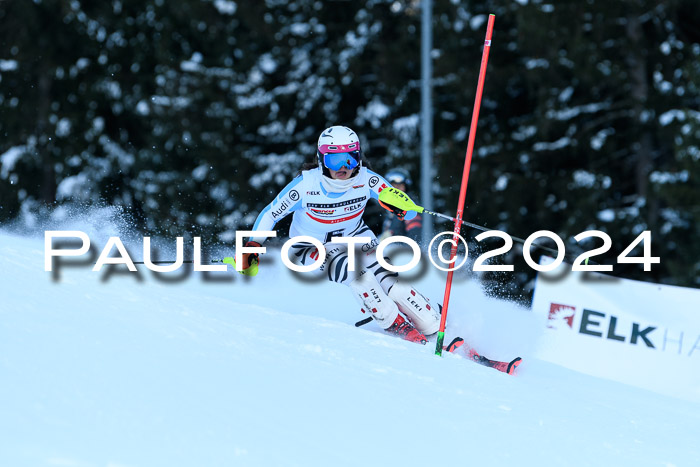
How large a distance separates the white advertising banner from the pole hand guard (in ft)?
4.05

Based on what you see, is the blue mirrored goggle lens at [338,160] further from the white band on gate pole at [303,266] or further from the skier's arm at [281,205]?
the white band on gate pole at [303,266]

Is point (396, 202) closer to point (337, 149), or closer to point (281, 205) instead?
point (337, 149)

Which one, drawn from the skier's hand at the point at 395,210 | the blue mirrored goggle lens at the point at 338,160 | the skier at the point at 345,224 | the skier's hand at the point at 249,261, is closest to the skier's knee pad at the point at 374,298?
the skier at the point at 345,224

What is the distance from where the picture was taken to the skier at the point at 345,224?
239 inches

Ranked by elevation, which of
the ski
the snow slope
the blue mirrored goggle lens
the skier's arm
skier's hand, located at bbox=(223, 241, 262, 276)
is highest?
the blue mirrored goggle lens

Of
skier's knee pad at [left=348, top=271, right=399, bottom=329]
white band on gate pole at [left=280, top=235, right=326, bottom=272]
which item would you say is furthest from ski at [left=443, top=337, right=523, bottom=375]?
white band on gate pole at [left=280, top=235, right=326, bottom=272]

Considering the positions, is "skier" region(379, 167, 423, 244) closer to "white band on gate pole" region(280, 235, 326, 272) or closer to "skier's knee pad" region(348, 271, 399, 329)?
"white band on gate pole" region(280, 235, 326, 272)

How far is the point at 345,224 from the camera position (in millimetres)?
6375

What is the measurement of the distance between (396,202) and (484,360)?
3.85ft

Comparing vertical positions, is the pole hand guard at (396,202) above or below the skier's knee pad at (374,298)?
above

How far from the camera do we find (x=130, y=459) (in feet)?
11.6

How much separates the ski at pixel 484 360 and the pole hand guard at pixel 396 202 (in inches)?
35.1

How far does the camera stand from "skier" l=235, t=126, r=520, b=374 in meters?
6.11

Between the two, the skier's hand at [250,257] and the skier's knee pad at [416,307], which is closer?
the skier's hand at [250,257]
